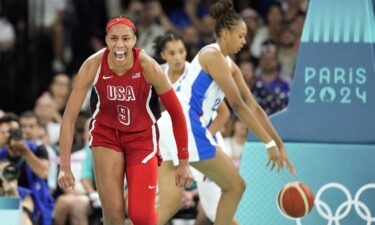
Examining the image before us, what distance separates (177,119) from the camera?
827 centimetres

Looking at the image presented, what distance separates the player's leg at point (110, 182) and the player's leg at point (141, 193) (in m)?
0.07

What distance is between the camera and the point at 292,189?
947 cm

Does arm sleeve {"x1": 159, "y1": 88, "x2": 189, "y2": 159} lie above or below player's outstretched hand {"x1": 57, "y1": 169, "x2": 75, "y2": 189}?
above

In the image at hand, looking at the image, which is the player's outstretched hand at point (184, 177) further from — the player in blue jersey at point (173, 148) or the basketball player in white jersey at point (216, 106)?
the player in blue jersey at point (173, 148)

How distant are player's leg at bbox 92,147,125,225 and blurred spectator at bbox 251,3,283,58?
6.47 m

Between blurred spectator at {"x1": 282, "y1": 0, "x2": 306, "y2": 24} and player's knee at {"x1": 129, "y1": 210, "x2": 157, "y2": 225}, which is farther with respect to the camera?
blurred spectator at {"x1": 282, "y1": 0, "x2": 306, "y2": 24}

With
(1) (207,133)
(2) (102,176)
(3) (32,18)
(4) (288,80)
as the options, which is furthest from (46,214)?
(3) (32,18)

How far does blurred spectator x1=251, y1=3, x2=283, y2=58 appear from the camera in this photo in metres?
14.6

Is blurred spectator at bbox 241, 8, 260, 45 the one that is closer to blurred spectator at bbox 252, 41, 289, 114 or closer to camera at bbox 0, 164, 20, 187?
blurred spectator at bbox 252, 41, 289, 114

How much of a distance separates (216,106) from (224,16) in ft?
2.53

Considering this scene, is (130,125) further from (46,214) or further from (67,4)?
(67,4)

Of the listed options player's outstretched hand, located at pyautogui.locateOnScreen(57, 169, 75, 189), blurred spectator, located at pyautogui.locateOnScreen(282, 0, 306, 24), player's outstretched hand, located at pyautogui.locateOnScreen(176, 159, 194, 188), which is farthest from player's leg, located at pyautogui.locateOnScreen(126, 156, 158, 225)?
blurred spectator, located at pyautogui.locateOnScreen(282, 0, 306, 24)

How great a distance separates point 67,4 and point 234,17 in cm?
679

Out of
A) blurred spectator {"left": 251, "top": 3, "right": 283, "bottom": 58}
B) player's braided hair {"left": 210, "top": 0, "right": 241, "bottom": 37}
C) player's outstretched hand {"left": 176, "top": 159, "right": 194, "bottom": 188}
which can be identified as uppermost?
player's braided hair {"left": 210, "top": 0, "right": 241, "bottom": 37}
